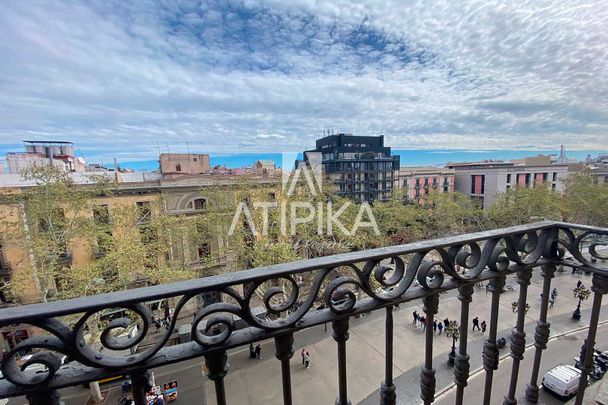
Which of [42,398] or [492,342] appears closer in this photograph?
[42,398]

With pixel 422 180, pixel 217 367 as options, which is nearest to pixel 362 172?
pixel 422 180

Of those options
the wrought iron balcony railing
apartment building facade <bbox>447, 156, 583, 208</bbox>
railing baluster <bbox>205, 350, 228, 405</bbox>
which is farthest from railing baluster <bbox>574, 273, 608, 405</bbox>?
apartment building facade <bbox>447, 156, 583, 208</bbox>

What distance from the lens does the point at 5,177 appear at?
52.7 feet

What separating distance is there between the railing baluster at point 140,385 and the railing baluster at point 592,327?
8.09ft

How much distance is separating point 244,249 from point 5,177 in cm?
1519

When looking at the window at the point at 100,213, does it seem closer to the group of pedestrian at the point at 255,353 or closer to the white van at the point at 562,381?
the group of pedestrian at the point at 255,353

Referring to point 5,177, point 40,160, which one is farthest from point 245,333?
point 40,160

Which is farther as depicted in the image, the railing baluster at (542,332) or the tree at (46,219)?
the tree at (46,219)

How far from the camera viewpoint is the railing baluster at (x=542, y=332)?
1.91 metres

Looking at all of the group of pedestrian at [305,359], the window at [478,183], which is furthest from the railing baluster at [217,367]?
the window at [478,183]

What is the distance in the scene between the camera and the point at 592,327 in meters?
1.87

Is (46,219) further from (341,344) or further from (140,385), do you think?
(341,344)

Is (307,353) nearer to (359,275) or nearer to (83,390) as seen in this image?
(83,390)

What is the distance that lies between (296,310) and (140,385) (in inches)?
26.0
